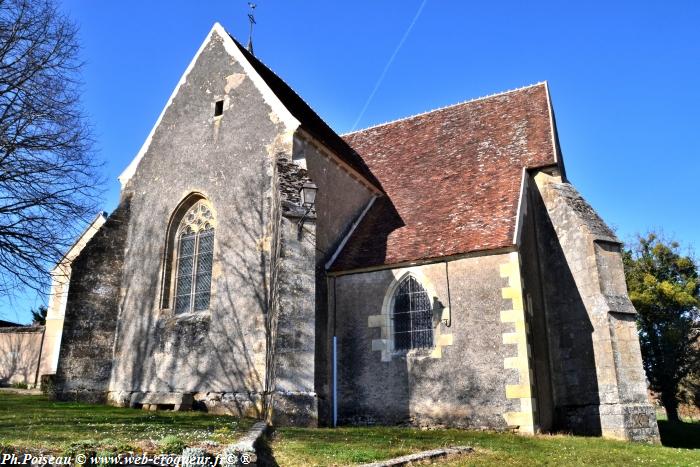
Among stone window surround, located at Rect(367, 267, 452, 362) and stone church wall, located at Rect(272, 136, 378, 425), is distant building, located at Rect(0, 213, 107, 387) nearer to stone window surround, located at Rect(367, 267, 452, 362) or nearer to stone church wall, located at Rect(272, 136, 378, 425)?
stone church wall, located at Rect(272, 136, 378, 425)

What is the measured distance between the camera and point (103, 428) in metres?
8.13

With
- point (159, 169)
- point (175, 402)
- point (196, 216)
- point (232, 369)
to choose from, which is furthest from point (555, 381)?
point (159, 169)

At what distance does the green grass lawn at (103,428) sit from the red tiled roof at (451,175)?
525 cm

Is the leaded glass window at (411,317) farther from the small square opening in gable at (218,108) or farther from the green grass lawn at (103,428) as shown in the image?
the small square opening in gable at (218,108)

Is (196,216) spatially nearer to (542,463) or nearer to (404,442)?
(404,442)

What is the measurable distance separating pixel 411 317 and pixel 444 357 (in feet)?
4.02

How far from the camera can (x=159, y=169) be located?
588 inches

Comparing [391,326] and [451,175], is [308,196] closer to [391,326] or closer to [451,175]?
[391,326]

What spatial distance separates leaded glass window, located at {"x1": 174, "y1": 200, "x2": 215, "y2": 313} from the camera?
1330cm

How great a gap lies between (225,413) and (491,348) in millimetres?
5598

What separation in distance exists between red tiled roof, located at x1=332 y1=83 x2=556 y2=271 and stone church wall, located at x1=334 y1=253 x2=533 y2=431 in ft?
1.92

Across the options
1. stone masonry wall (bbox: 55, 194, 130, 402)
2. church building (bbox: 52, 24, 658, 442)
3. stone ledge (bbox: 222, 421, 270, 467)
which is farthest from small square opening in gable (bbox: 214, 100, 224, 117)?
stone ledge (bbox: 222, 421, 270, 467)

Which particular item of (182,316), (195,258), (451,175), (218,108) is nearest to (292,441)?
(182,316)

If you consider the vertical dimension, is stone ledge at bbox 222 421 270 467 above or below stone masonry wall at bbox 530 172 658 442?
below
